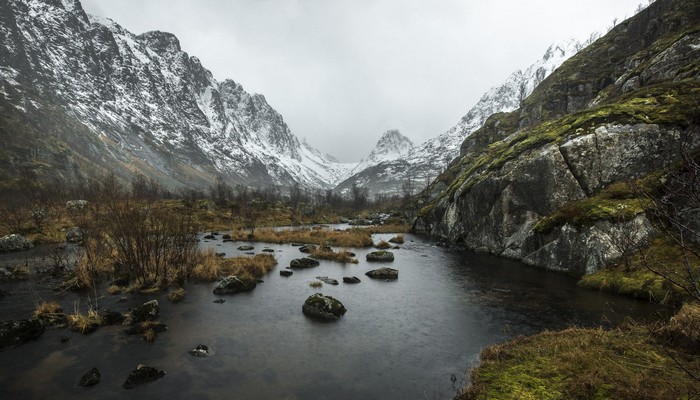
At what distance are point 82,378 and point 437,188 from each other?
100527 mm

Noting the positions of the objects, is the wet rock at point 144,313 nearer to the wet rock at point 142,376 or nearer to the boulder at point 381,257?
the wet rock at point 142,376

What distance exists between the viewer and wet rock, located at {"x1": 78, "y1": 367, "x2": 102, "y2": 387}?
49.2ft

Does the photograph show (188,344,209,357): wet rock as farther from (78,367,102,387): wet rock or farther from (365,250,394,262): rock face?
(365,250,394,262): rock face

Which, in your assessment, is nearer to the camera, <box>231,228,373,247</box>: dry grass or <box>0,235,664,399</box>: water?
<box>0,235,664,399</box>: water

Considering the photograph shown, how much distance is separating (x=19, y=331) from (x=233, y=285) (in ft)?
43.8

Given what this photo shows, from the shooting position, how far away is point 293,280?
34.2 metres

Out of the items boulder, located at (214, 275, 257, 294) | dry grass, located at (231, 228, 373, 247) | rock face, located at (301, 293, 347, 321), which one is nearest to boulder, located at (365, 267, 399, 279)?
rock face, located at (301, 293, 347, 321)

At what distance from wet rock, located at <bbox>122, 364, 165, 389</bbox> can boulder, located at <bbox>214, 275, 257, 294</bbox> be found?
13.2 metres

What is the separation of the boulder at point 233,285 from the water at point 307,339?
0.98 m

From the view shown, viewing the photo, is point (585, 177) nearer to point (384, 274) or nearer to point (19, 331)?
point (384, 274)

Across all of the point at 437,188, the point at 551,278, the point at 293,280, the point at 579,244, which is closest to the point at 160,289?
the point at 293,280

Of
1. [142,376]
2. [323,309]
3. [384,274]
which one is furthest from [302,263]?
[142,376]

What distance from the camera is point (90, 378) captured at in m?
15.2

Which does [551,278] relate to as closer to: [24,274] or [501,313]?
[501,313]
